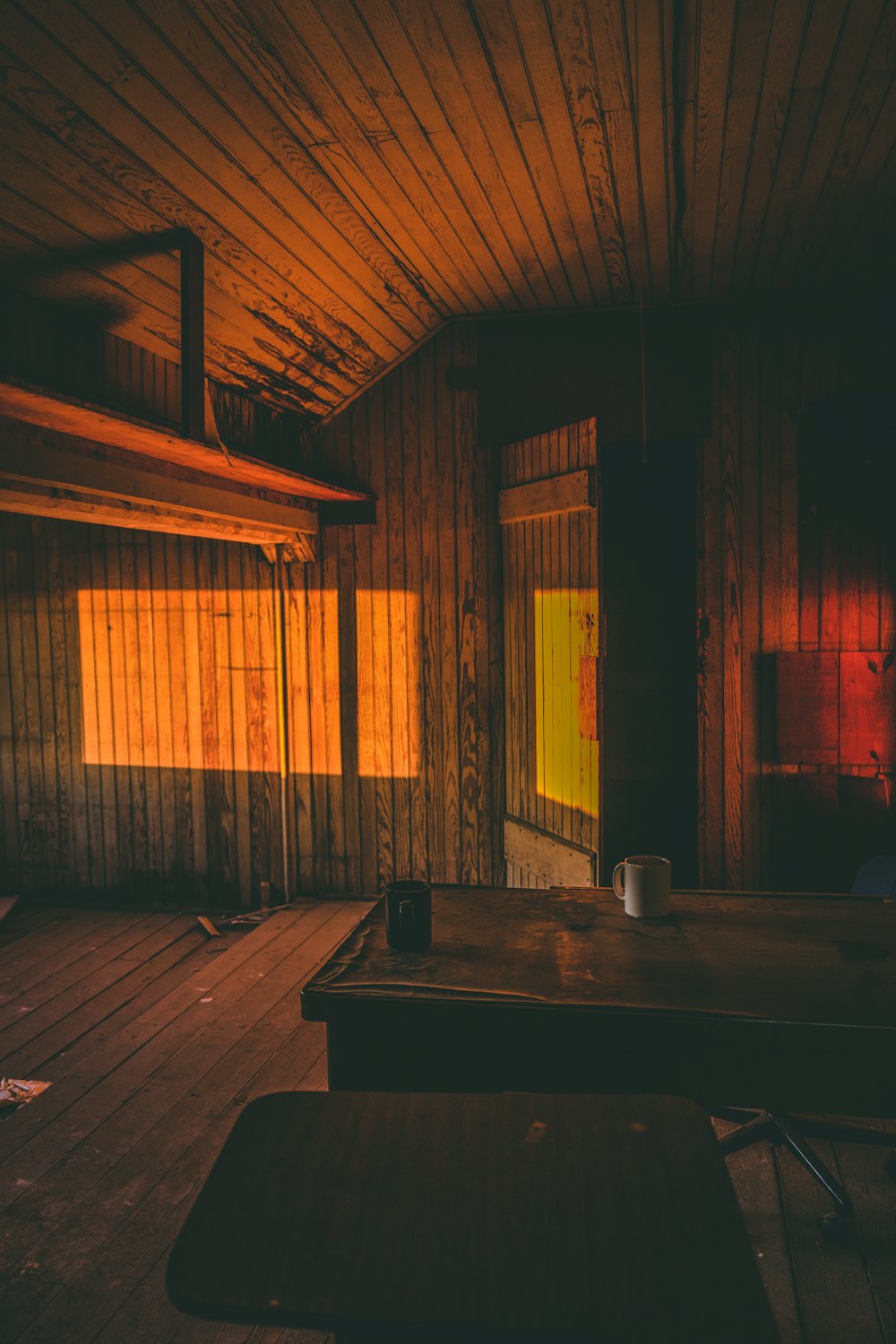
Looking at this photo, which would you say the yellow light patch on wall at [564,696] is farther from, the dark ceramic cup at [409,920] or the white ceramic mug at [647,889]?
the dark ceramic cup at [409,920]

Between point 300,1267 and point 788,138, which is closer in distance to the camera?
point 300,1267

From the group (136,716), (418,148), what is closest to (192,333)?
(418,148)

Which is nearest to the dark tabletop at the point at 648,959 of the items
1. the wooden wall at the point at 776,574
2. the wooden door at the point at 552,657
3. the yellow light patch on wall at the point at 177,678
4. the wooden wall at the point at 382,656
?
the wooden door at the point at 552,657

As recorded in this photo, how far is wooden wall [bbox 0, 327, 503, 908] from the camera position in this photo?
4.98 metres

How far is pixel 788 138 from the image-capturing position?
10.1ft

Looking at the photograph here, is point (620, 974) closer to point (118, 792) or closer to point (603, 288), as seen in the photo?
point (603, 288)

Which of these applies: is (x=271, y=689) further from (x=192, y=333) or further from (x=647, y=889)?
(x=647, y=889)

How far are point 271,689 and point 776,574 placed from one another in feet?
9.25

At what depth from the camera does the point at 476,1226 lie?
115 cm

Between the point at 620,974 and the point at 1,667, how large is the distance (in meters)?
4.97

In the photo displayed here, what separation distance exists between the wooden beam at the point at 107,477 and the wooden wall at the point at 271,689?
81cm

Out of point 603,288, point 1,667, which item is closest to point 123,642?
point 1,667

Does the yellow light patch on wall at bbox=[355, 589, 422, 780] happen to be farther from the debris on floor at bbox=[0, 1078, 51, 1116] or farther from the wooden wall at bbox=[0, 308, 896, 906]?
the debris on floor at bbox=[0, 1078, 51, 1116]

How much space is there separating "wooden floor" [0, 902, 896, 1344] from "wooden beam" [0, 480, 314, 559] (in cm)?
207
